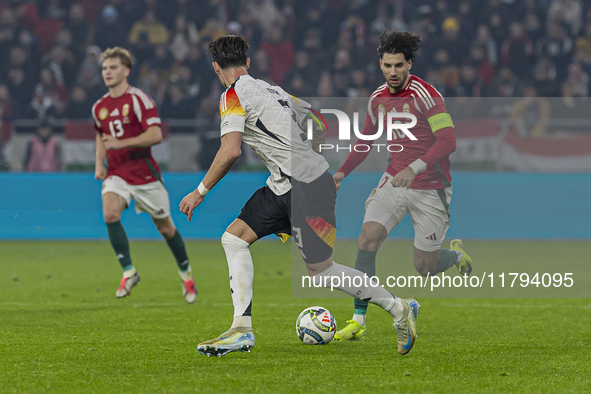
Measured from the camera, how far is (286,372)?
4.18 meters

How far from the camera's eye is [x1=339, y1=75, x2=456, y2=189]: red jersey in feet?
18.1

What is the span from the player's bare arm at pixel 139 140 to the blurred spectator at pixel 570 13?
1135 cm

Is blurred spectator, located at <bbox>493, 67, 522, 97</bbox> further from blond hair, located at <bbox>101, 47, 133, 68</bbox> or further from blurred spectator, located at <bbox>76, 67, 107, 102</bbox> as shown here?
blond hair, located at <bbox>101, 47, 133, 68</bbox>

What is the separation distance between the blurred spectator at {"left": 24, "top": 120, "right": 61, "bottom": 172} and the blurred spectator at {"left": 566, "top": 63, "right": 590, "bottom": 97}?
9340 mm

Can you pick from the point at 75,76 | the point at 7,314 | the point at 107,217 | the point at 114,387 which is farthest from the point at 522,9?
the point at 114,387

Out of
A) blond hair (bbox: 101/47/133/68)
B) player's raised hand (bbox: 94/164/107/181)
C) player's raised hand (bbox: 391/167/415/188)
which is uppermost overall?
blond hair (bbox: 101/47/133/68)

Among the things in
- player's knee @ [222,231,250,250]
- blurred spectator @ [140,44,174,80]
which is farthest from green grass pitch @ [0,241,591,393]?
blurred spectator @ [140,44,174,80]

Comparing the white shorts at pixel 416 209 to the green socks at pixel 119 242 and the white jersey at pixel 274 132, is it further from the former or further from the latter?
the green socks at pixel 119 242

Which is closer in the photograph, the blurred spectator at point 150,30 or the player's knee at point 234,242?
the player's knee at point 234,242

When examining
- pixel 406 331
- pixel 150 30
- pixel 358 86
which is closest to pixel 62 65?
pixel 150 30

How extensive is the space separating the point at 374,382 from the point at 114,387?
1264 mm

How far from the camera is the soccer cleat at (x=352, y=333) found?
5340mm

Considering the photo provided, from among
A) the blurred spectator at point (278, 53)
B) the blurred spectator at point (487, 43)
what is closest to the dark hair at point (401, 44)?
the blurred spectator at point (278, 53)

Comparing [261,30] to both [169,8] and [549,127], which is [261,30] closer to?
[169,8]
